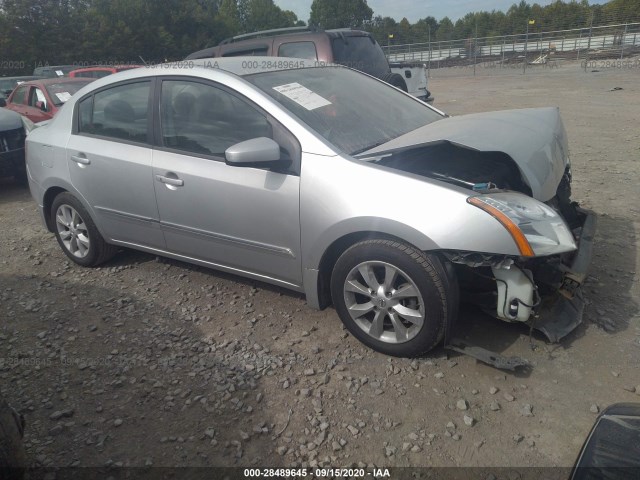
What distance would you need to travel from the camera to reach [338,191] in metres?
2.74

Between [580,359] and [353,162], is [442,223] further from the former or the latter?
[580,359]

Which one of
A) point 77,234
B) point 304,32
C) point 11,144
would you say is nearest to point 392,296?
point 77,234

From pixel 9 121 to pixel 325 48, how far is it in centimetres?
465

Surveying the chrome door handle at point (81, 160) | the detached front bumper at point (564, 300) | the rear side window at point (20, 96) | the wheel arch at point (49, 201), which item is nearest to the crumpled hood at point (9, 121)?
the rear side window at point (20, 96)

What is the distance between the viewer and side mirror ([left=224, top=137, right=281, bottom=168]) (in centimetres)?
276

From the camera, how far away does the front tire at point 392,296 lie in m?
2.59

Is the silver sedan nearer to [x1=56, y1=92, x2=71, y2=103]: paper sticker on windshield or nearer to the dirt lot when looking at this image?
the dirt lot

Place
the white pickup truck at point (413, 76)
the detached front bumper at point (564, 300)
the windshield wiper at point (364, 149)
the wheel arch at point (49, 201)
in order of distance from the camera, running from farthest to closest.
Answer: the white pickup truck at point (413, 76) → the wheel arch at point (49, 201) → the windshield wiper at point (364, 149) → the detached front bumper at point (564, 300)

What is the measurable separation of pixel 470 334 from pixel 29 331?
9.76 ft

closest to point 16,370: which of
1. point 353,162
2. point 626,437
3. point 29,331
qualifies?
point 29,331

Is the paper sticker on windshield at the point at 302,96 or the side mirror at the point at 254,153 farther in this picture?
the paper sticker on windshield at the point at 302,96

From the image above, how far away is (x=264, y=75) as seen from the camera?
331 cm

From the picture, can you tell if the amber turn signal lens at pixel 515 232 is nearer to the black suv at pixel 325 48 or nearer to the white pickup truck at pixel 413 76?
the black suv at pixel 325 48

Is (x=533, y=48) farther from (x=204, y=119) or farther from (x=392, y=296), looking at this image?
(x=392, y=296)
